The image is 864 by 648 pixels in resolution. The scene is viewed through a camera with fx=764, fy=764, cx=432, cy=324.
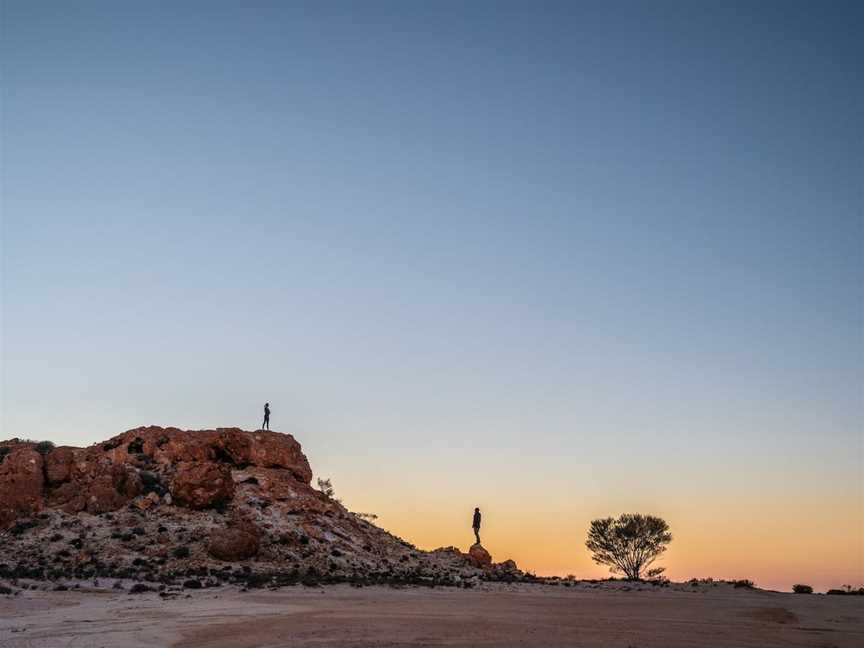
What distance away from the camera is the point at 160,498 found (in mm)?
40812

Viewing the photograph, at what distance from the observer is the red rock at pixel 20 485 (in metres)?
37.8

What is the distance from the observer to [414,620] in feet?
59.9

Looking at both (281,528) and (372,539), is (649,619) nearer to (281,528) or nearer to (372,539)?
(281,528)

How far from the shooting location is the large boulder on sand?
43919mm

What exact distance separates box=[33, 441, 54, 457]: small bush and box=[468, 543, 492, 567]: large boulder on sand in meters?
25.0

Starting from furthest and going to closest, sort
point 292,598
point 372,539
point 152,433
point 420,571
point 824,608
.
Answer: point 152,433 → point 372,539 → point 420,571 → point 292,598 → point 824,608

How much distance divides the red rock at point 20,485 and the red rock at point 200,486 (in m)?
6.84

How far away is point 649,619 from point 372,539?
2769 cm

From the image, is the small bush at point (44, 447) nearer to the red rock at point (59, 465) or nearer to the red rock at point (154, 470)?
the red rock at point (154, 470)

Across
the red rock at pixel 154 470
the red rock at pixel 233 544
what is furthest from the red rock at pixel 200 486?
the red rock at pixel 233 544

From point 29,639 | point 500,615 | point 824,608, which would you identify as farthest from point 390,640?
point 824,608

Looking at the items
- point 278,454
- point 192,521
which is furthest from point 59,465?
point 278,454

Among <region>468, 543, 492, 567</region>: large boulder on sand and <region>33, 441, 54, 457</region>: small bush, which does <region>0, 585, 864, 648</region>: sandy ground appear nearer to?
<region>468, 543, 492, 567</region>: large boulder on sand

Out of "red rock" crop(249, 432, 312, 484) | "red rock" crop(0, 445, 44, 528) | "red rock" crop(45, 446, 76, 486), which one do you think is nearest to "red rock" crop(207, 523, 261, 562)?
"red rock" crop(0, 445, 44, 528)
